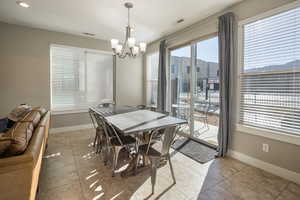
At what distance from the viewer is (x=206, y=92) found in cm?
346

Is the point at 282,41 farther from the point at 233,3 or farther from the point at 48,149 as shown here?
the point at 48,149

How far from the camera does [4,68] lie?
3.53 meters

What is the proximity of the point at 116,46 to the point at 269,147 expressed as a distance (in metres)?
3.00

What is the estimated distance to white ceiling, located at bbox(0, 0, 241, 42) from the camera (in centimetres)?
267

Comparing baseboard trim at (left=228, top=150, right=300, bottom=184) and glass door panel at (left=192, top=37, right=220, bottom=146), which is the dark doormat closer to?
glass door panel at (left=192, top=37, right=220, bottom=146)

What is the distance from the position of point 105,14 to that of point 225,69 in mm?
2576

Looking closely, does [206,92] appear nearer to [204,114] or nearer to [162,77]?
[204,114]

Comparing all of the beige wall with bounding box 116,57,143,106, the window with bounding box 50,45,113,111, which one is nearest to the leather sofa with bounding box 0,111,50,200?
the window with bounding box 50,45,113,111

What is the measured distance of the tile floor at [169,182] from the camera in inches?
71.0

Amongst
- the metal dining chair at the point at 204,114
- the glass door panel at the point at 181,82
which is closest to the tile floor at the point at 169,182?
the metal dining chair at the point at 204,114

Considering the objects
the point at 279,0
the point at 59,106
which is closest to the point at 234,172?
the point at 279,0

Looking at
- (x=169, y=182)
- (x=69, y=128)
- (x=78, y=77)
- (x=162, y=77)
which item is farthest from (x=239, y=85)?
(x=69, y=128)

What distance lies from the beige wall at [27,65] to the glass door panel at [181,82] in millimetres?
2640

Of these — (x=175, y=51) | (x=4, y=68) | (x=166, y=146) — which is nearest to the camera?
(x=166, y=146)
